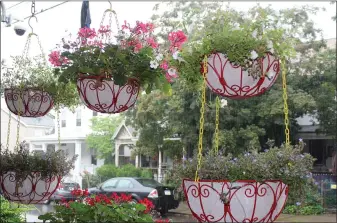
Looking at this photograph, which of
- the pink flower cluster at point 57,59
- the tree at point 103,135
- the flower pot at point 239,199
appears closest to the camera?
the flower pot at point 239,199

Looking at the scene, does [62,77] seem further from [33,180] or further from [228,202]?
[228,202]

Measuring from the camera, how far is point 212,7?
14.6 metres

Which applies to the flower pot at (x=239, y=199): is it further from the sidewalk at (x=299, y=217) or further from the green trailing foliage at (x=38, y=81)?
the sidewalk at (x=299, y=217)

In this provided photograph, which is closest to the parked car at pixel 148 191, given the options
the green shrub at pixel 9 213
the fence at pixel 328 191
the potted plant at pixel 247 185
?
the fence at pixel 328 191

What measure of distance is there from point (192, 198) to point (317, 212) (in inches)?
482

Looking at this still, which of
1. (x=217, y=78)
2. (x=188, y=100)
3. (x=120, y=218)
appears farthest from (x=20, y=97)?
(x=188, y=100)

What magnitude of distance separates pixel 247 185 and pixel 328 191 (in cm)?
1306

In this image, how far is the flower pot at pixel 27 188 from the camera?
11.8 ft

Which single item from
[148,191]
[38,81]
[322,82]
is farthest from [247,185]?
[322,82]

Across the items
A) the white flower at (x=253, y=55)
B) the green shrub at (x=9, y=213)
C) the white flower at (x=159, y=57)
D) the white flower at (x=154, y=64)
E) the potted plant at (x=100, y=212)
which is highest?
the white flower at (x=159, y=57)

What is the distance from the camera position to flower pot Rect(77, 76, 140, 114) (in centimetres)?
298

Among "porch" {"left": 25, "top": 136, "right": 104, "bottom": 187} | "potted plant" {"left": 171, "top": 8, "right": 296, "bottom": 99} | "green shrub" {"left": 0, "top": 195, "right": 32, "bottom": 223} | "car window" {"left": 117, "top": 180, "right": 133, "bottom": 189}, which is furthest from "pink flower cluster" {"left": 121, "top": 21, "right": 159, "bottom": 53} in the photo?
"porch" {"left": 25, "top": 136, "right": 104, "bottom": 187}

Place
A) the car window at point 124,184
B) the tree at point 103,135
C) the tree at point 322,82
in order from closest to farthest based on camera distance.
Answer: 1. the car window at point 124,184
2. the tree at point 322,82
3. the tree at point 103,135

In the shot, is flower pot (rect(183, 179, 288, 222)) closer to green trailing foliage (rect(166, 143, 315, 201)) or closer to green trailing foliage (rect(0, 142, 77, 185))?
green trailing foliage (rect(166, 143, 315, 201))
